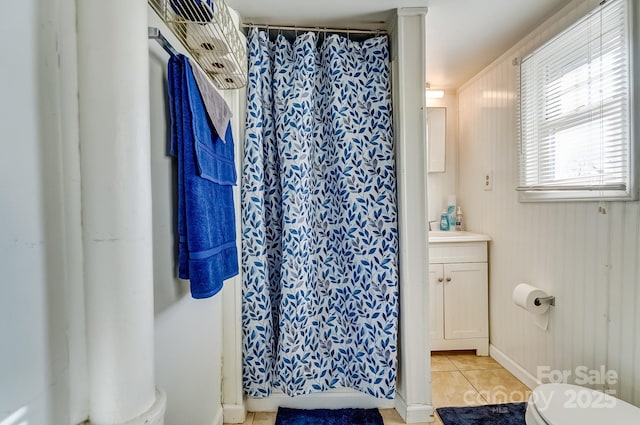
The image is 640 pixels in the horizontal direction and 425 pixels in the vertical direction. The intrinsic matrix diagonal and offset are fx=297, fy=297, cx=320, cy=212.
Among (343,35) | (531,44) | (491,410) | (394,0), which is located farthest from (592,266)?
(343,35)

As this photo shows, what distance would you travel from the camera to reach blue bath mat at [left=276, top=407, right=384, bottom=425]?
5.24ft

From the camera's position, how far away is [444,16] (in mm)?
1660

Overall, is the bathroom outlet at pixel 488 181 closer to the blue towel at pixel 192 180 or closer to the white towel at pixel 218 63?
the white towel at pixel 218 63

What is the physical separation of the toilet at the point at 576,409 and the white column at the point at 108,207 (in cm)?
132

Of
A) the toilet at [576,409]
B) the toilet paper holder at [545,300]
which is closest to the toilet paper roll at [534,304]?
the toilet paper holder at [545,300]

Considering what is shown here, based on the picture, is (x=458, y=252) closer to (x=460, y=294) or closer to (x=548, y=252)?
(x=460, y=294)

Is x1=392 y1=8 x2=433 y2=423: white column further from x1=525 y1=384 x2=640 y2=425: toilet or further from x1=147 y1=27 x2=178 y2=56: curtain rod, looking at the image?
x1=147 y1=27 x2=178 y2=56: curtain rod

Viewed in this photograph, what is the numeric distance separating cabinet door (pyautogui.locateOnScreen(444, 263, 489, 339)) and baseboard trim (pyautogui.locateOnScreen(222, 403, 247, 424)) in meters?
1.52

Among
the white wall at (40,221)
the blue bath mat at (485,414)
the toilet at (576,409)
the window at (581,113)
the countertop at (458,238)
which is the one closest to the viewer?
the white wall at (40,221)

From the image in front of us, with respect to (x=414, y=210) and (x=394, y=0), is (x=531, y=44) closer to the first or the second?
(x=394, y=0)

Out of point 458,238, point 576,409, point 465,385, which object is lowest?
point 465,385

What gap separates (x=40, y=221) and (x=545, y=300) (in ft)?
7.28

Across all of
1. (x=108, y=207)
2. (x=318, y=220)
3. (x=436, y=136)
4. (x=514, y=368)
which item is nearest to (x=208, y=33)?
(x=108, y=207)

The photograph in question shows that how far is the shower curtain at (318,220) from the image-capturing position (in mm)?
1622
